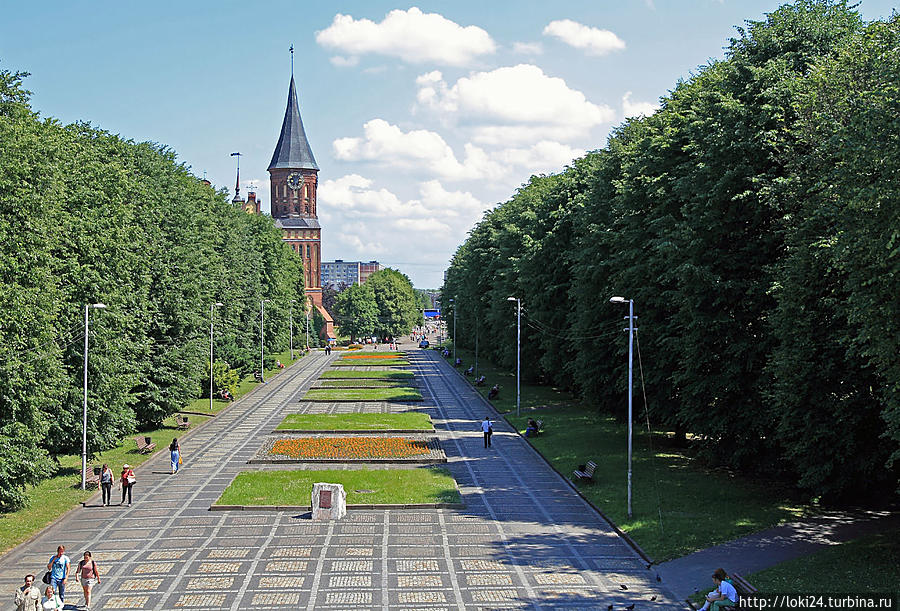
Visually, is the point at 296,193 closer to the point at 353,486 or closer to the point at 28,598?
the point at 353,486

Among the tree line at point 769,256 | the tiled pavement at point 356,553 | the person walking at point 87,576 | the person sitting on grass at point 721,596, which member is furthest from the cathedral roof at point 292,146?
the person sitting on grass at point 721,596

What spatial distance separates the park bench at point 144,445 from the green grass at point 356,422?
8227mm

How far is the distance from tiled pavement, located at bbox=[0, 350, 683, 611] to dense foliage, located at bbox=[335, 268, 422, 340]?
114697mm

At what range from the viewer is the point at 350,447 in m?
44.8

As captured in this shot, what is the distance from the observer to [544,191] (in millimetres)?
69875

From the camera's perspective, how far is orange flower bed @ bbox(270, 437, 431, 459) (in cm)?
4278

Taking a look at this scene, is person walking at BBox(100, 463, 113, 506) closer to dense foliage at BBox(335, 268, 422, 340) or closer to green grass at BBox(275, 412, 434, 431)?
green grass at BBox(275, 412, 434, 431)

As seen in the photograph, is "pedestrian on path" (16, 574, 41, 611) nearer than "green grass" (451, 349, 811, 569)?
Yes

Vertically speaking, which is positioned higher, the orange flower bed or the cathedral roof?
the cathedral roof

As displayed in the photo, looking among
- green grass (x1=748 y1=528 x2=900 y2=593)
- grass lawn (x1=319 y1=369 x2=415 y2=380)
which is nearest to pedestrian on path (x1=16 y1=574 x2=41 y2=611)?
green grass (x1=748 y1=528 x2=900 y2=593)

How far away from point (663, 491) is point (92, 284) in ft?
85.6

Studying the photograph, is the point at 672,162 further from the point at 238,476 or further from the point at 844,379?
the point at 238,476

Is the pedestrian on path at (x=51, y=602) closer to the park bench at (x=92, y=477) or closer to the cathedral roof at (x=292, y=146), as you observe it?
the park bench at (x=92, y=477)

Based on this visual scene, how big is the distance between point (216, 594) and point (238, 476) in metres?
15.6
